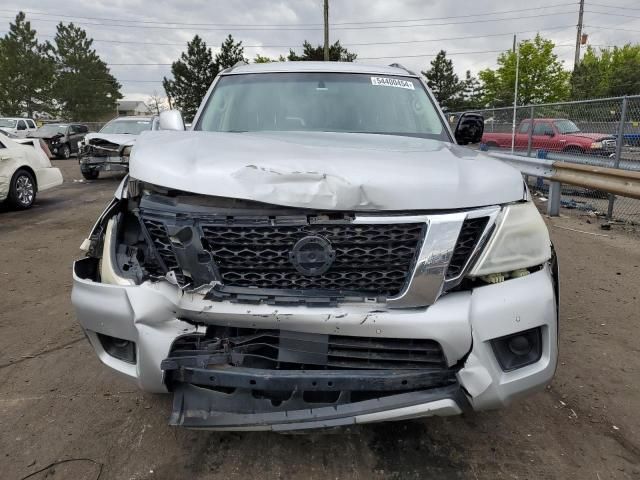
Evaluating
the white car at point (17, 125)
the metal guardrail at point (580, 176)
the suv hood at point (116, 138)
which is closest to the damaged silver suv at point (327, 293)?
the metal guardrail at point (580, 176)

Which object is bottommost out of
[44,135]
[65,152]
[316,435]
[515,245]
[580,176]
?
[65,152]

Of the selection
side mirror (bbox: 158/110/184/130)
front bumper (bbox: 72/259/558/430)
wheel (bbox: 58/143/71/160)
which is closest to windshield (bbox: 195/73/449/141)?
side mirror (bbox: 158/110/184/130)

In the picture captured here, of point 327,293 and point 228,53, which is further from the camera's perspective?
point 228,53

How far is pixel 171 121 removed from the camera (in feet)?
11.8

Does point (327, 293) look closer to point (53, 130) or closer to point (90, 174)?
point (90, 174)

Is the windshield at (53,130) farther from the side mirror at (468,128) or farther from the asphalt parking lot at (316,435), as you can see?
the side mirror at (468,128)

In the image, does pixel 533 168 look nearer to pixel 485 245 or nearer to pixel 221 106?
pixel 221 106

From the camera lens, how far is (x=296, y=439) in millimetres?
2488

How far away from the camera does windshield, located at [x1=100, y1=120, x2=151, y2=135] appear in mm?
13969

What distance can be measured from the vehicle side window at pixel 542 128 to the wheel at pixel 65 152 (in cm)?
2007

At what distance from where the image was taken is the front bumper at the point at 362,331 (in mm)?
1919

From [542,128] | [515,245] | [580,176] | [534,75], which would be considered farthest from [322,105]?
[534,75]

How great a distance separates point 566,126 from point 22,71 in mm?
61670

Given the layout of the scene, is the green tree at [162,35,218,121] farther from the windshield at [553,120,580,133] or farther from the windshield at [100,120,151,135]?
the windshield at [553,120,580,133]
